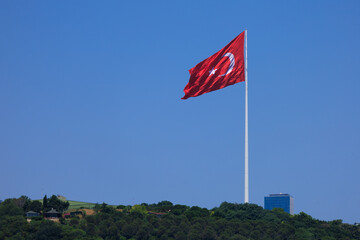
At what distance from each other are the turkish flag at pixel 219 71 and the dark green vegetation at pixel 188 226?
33.2 metres

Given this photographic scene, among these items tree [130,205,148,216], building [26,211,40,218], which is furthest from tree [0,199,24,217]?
tree [130,205,148,216]

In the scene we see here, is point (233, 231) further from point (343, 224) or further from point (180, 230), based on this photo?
point (343, 224)

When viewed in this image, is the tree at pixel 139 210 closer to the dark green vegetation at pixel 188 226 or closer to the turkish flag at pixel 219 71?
the dark green vegetation at pixel 188 226

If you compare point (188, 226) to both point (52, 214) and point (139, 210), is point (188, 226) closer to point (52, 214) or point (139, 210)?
point (139, 210)

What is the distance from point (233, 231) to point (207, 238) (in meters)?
4.88

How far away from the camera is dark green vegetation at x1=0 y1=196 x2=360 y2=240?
111062 mm

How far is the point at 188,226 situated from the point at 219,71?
41362 millimetres

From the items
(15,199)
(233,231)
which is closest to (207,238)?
(233,231)

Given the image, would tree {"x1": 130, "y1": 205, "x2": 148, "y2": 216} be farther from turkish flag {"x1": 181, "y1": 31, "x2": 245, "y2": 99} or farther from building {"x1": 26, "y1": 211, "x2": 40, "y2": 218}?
turkish flag {"x1": 181, "y1": 31, "x2": 245, "y2": 99}

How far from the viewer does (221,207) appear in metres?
129

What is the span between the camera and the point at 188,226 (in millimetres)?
118188

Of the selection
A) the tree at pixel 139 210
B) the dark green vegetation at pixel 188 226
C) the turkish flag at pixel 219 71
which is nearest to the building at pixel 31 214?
the dark green vegetation at pixel 188 226

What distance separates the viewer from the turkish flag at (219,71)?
85.6 meters

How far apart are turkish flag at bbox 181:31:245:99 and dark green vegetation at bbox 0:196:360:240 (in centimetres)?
3318
